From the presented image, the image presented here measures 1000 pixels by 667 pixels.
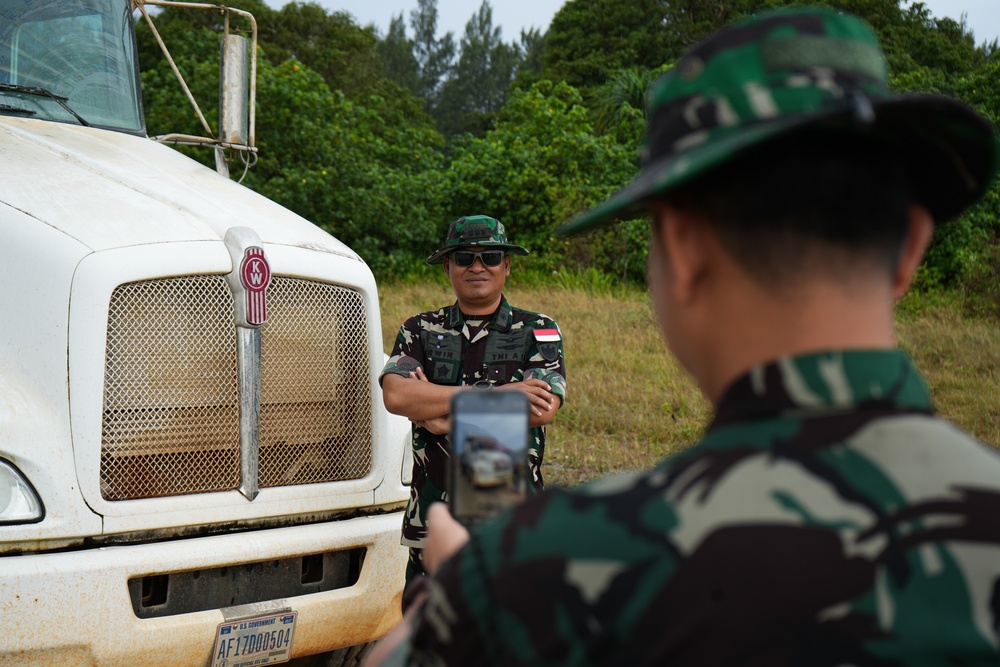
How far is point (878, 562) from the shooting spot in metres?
0.99

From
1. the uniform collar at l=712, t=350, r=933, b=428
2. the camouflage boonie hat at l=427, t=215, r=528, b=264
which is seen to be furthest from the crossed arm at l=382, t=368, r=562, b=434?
the uniform collar at l=712, t=350, r=933, b=428

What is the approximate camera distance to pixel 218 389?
3674mm

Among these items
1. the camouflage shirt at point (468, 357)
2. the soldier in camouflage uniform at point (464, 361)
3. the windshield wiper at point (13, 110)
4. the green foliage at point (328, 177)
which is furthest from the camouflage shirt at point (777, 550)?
the green foliage at point (328, 177)

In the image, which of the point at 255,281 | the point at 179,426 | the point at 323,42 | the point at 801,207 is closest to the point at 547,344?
the point at 255,281

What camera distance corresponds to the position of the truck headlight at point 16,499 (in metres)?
3.08

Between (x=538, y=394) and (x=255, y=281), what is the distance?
1.05 m

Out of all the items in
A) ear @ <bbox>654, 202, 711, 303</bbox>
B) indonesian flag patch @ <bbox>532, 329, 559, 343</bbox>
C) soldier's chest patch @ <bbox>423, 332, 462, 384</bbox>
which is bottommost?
soldier's chest patch @ <bbox>423, 332, 462, 384</bbox>

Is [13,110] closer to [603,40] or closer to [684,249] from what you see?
[684,249]

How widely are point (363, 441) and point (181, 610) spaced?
966 millimetres

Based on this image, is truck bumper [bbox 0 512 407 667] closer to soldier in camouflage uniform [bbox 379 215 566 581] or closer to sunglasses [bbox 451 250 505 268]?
soldier in camouflage uniform [bbox 379 215 566 581]

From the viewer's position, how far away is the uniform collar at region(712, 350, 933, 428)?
1.05 m

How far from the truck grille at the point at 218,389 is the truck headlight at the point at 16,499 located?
25 cm

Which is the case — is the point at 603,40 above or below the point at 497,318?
above

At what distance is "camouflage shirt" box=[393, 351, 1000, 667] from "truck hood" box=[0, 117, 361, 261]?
277cm
